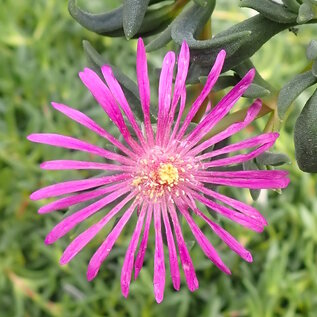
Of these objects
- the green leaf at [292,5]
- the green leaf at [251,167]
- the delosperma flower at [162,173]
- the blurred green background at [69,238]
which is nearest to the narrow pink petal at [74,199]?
the delosperma flower at [162,173]

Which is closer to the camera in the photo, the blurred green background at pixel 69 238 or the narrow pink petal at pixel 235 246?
the narrow pink petal at pixel 235 246

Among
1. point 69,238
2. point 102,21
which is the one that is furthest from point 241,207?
point 69,238

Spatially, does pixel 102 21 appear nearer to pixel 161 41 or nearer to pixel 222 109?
pixel 161 41

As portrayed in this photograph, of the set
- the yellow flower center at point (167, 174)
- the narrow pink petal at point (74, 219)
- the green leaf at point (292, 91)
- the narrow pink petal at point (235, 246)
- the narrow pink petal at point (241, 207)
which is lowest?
the narrow pink petal at point (235, 246)

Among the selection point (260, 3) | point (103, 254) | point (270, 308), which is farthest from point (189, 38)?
point (270, 308)

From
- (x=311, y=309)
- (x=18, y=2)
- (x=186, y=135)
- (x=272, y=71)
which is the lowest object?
(x=311, y=309)

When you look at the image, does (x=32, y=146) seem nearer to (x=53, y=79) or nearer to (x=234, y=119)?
(x=53, y=79)

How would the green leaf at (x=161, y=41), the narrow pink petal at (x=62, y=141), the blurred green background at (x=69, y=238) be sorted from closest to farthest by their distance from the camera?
the narrow pink petal at (x=62, y=141)
the green leaf at (x=161, y=41)
the blurred green background at (x=69, y=238)

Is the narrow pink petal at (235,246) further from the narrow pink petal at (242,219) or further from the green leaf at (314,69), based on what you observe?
the green leaf at (314,69)
